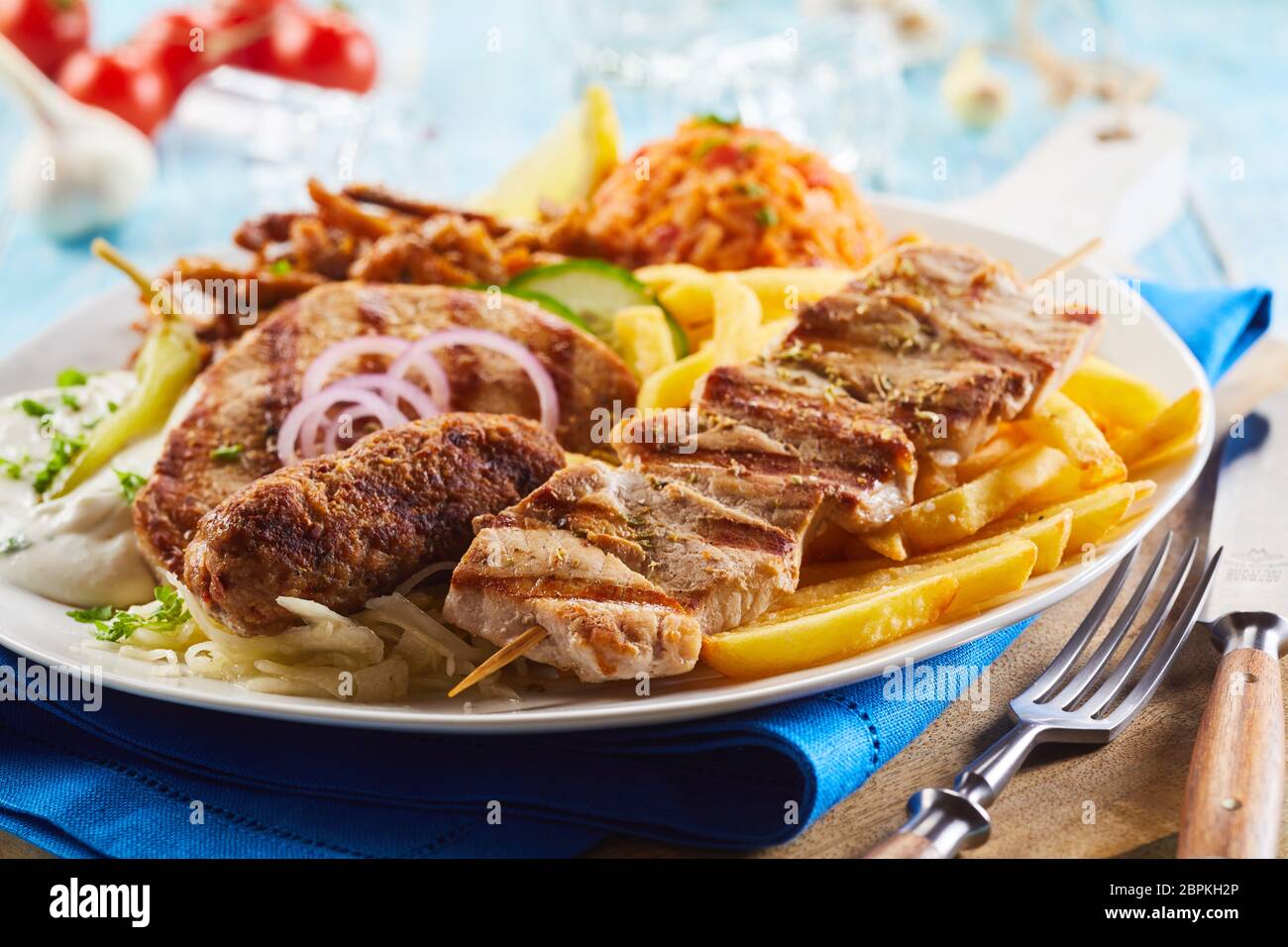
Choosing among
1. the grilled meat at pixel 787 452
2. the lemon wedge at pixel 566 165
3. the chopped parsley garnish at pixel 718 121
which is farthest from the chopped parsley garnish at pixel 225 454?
the chopped parsley garnish at pixel 718 121

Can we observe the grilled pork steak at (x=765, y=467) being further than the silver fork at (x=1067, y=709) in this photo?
Yes

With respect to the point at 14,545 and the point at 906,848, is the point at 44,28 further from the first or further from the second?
the point at 906,848

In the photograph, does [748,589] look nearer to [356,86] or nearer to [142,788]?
[142,788]

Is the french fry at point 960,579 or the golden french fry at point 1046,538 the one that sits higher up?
the golden french fry at point 1046,538

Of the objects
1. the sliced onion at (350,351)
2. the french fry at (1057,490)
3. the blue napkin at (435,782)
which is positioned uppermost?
the sliced onion at (350,351)

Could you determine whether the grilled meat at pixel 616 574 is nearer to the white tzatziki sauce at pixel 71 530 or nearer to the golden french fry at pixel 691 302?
the white tzatziki sauce at pixel 71 530

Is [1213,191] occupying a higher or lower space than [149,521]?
higher

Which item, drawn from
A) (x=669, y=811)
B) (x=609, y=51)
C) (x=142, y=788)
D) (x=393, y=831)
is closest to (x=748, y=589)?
(x=669, y=811)
